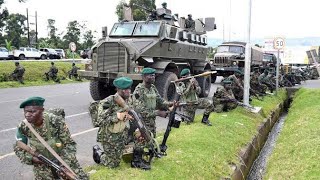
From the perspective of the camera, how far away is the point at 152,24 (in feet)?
37.4

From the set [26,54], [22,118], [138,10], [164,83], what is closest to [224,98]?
[164,83]

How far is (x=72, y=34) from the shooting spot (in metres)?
53.3

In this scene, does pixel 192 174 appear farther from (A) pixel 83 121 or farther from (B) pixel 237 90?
(B) pixel 237 90

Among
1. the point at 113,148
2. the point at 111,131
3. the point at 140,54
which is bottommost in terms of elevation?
the point at 113,148

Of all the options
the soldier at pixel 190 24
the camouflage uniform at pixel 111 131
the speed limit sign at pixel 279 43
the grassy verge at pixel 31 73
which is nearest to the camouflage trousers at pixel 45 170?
the camouflage uniform at pixel 111 131

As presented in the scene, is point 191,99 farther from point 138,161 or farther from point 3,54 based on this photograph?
point 3,54

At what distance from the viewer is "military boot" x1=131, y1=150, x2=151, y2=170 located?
498cm

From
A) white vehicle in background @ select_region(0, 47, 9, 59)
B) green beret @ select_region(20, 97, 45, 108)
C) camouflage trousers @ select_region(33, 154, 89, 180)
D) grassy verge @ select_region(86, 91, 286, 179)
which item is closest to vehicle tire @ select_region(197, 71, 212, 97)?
grassy verge @ select_region(86, 91, 286, 179)

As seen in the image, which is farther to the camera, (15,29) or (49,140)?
(15,29)

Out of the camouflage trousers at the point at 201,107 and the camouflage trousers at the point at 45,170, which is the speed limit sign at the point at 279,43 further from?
the camouflage trousers at the point at 45,170

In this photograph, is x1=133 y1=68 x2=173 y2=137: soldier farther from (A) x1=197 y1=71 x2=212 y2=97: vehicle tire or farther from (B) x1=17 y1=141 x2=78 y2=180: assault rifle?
(A) x1=197 y1=71 x2=212 y2=97: vehicle tire

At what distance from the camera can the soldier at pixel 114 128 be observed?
4.43m

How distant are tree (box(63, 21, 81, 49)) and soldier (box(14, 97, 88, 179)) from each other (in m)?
50.8

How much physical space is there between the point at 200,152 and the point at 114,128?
206 centimetres
